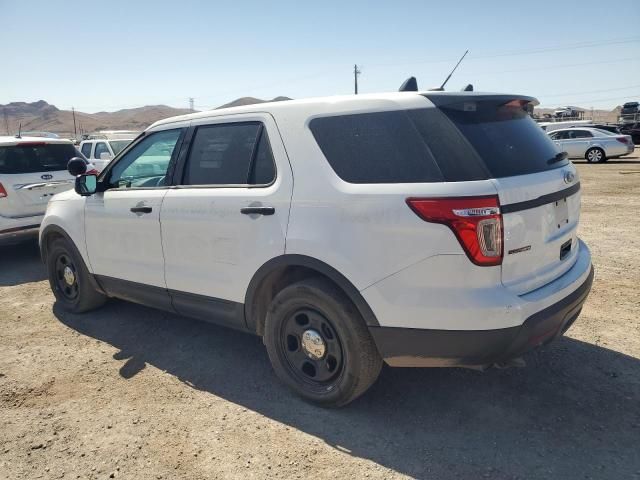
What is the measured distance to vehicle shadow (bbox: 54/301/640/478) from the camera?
2.60 m

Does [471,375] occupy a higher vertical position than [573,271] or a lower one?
lower

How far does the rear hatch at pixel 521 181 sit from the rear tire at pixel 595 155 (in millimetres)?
20468

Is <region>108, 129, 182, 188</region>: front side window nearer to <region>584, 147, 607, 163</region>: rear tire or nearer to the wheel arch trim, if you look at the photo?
the wheel arch trim

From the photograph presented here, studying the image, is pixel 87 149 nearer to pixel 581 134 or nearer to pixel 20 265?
pixel 20 265

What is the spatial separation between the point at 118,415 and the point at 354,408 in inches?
60.2

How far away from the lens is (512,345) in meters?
2.57

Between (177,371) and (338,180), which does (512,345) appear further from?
(177,371)

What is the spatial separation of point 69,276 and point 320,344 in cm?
320

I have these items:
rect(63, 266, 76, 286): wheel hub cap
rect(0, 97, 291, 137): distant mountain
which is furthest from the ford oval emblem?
rect(0, 97, 291, 137): distant mountain

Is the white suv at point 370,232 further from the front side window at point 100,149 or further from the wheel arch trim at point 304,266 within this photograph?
the front side window at point 100,149

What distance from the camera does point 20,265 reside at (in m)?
7.20

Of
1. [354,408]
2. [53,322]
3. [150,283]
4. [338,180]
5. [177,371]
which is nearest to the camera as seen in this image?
[338,180]

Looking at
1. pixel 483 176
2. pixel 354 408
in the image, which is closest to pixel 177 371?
pixel 354 408

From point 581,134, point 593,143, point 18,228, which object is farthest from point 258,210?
point 581,134
